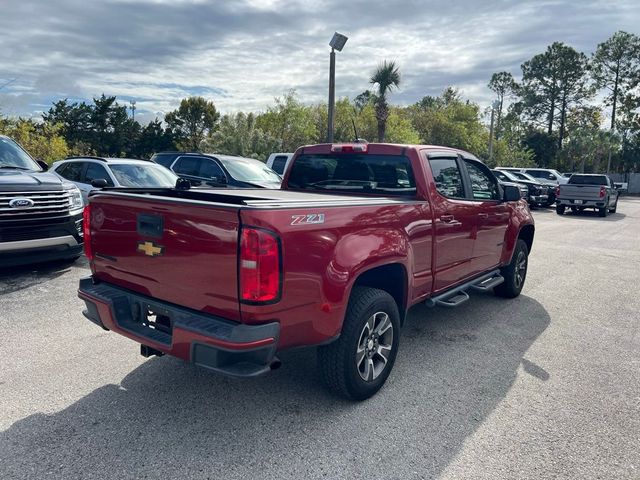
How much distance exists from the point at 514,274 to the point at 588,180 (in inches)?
661

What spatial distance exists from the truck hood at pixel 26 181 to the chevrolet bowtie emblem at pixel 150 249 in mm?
4017

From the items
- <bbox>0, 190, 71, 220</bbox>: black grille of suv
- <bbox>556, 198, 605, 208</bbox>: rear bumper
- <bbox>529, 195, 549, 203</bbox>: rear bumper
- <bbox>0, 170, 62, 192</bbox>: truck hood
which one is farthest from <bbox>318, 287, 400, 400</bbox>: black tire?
<bbox>529, 195, 549, 203</bbox>: rear bumper

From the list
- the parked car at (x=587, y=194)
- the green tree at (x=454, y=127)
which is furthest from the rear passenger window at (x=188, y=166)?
the green tree at (x=454, y=127)

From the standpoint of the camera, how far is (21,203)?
5953 millimetres

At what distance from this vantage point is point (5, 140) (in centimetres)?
737

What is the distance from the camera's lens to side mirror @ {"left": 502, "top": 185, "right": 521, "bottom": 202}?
17.8 ft

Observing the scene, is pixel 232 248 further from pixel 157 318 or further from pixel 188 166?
pixel 188 166

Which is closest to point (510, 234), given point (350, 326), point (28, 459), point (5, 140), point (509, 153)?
point (350, 326)

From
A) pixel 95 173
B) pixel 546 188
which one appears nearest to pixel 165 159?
pixel 95 173

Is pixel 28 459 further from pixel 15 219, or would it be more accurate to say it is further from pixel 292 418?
pixel 15 219

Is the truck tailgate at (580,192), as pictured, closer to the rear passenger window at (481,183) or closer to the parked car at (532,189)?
the parked car at (532,189)

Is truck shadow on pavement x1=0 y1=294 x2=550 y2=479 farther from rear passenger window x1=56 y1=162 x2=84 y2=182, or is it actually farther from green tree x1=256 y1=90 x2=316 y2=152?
green tree x1=256 y1=90 x2=316 y2=152

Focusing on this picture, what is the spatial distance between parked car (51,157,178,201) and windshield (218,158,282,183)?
1900 millimetres

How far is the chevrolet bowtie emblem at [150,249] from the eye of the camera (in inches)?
117
